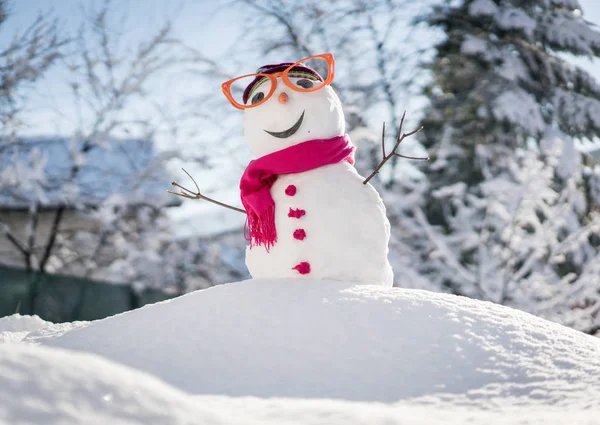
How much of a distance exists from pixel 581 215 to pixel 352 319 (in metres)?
6.76

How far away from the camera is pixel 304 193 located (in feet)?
6.83

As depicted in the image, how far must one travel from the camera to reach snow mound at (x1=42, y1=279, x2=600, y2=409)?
1.17 meters

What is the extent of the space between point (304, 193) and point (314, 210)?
0.28 feet

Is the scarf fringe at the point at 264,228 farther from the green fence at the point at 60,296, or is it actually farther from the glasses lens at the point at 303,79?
the green fence at the point at 60,296

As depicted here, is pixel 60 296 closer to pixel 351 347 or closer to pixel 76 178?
pixel 76 178

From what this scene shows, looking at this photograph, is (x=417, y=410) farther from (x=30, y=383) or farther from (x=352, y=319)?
(x=30, y=383)

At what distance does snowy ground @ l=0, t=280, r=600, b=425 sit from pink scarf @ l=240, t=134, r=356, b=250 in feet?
1.30

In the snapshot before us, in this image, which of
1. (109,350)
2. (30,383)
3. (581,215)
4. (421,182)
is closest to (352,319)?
(109,350)

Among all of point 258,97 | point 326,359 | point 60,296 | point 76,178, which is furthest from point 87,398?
point 76,178

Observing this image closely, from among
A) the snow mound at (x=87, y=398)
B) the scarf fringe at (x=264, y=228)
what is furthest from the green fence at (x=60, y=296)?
the snow mound at (x=87, y=398)

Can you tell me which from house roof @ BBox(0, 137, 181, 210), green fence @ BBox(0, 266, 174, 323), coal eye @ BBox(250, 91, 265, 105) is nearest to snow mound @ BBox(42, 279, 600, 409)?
coal eye @ BBox(250, 91, 265, 105)

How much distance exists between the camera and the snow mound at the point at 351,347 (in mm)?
1172

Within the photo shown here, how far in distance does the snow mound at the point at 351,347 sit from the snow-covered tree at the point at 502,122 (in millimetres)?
4884

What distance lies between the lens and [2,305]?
6.14 metres
